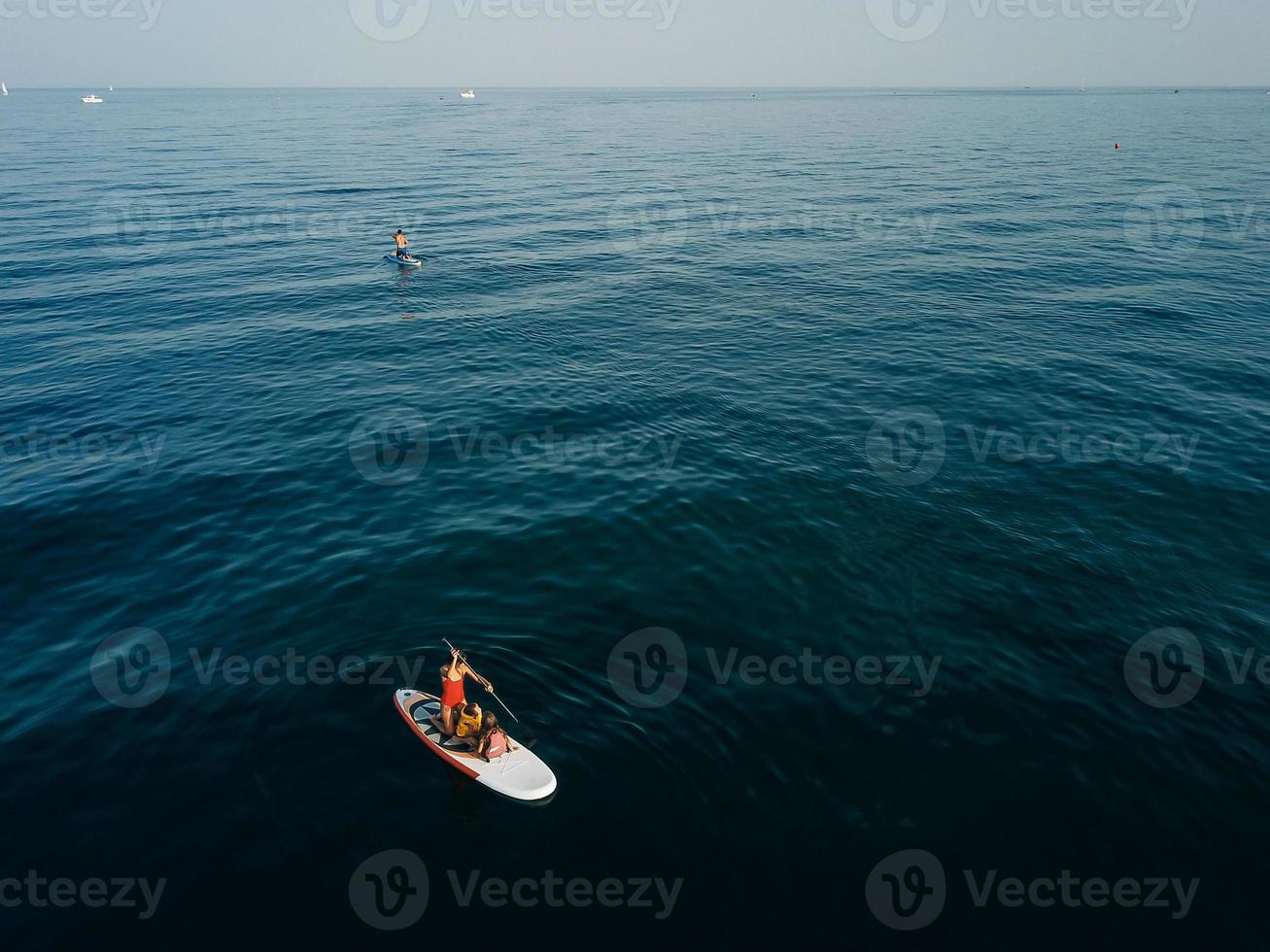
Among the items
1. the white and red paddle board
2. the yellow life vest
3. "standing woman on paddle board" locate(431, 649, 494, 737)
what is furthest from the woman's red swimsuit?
the white and red paddle board

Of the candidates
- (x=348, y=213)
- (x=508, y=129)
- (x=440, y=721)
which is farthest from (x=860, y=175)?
(x=508, y=129)

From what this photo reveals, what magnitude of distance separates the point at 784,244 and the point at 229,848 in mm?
65161

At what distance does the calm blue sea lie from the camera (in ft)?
47.8

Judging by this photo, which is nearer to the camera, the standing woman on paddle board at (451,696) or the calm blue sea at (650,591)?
the calm blue sea at (650,591)

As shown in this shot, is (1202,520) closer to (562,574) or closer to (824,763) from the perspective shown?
(824,763)

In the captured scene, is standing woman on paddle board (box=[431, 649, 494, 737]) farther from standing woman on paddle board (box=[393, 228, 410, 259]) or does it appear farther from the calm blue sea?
standing woman on paddle board (box=[393, 228, 410, 259])

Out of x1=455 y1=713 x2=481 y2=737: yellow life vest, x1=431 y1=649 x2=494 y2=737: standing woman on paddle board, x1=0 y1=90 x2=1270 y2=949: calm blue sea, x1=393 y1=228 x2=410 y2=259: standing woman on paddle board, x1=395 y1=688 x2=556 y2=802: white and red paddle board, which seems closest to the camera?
x1=0 y1=90 x2=1270 y2=949: calm blue sea

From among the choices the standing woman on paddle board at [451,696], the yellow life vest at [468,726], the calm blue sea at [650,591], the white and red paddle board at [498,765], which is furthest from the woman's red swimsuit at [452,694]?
the calm blue sea at [650,591]

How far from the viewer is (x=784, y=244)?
66.9 metres

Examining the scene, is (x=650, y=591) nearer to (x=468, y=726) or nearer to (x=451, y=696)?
(x=451, y=696)

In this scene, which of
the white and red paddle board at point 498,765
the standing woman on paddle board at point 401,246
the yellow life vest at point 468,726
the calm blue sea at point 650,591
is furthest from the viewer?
the standing woman on paddle board at point 401,246

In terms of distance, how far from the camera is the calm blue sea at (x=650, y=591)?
47.8 ft

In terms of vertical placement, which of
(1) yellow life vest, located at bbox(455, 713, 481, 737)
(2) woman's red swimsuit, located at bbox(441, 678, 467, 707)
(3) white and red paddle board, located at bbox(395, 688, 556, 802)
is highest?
(2) woman's red swimsuit, located at bbox(441, 678, 467, 707)

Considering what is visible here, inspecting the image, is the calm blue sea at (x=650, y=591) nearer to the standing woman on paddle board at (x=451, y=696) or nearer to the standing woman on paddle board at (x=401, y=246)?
the standing woman on paddle board at (x=451, y=696)
